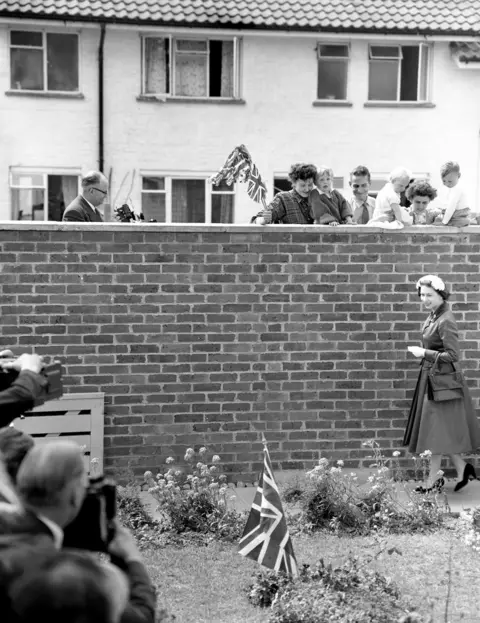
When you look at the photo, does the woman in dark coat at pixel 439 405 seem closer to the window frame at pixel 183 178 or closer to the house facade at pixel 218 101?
the house facade at pixel 218 101

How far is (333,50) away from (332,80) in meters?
0.67

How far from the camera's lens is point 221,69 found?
74.0 ft

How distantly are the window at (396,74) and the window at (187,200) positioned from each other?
13.4 ft

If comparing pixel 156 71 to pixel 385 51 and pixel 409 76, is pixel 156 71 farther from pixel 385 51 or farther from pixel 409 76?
pixel 409 76

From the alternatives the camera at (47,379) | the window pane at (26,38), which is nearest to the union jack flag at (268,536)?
the camera at (47,379)

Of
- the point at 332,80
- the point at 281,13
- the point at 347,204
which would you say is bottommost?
the point at 347,204

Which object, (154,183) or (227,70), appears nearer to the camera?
(227,70)

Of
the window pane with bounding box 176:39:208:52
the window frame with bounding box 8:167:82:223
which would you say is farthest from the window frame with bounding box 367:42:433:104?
the window frame with bounding box 8:167:82:223

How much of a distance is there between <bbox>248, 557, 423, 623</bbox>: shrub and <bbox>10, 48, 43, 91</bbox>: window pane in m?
18.3

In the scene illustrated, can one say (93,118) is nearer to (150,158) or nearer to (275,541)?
(150,158)

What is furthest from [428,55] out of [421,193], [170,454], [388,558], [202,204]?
[388,558]

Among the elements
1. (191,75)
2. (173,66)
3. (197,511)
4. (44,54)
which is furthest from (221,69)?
(197,511)

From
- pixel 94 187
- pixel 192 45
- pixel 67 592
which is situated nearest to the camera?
pixel 67 592

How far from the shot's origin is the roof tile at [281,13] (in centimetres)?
2147
